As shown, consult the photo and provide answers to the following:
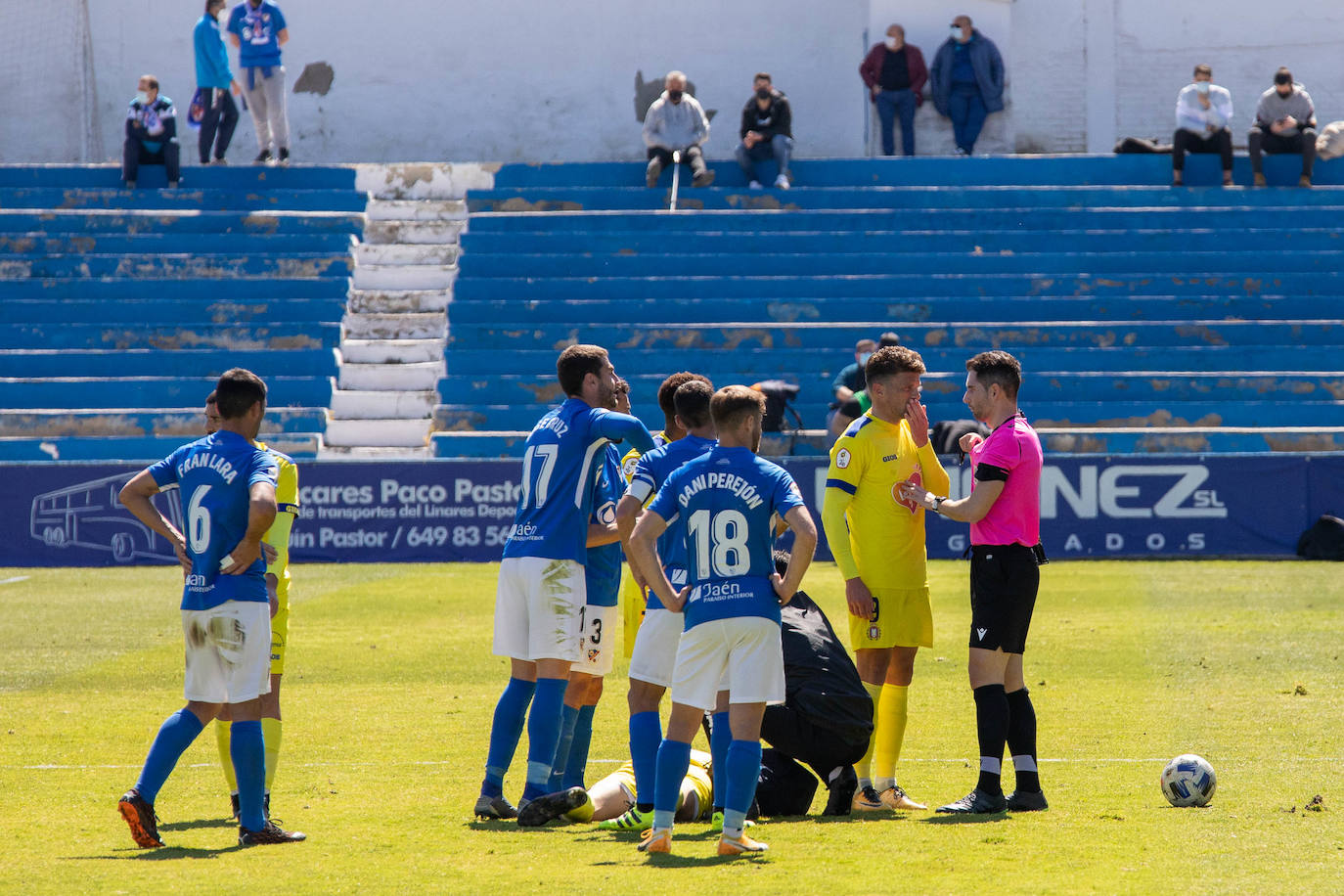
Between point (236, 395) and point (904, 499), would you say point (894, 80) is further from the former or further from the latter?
point (236, 395)

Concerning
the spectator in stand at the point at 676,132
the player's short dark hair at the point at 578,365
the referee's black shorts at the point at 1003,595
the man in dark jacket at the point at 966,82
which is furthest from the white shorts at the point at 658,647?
the man in dark jacket at the point at 966,82

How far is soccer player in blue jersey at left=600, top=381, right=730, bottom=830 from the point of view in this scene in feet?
23.7

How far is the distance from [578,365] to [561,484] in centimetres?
59

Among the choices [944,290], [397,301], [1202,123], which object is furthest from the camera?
[1202,123]

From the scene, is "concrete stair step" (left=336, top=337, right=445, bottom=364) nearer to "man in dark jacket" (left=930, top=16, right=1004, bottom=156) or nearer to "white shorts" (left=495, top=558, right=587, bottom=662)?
"man in dark jacket" (left=930, top=16, right=1004, bottom=156)

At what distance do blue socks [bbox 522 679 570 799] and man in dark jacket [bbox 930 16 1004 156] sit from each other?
2437 centimetres

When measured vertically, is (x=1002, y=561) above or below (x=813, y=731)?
above

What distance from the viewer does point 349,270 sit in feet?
90.9

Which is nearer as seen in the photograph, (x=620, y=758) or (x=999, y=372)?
(x=999, y=372)

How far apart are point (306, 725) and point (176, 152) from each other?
21200 millimetres

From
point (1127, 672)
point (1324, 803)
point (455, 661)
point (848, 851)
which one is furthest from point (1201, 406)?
point (848, 851)

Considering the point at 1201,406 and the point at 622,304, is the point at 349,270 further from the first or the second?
the point at 1201,406

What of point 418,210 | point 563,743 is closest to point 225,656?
point 563,743

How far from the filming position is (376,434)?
2458 cm
